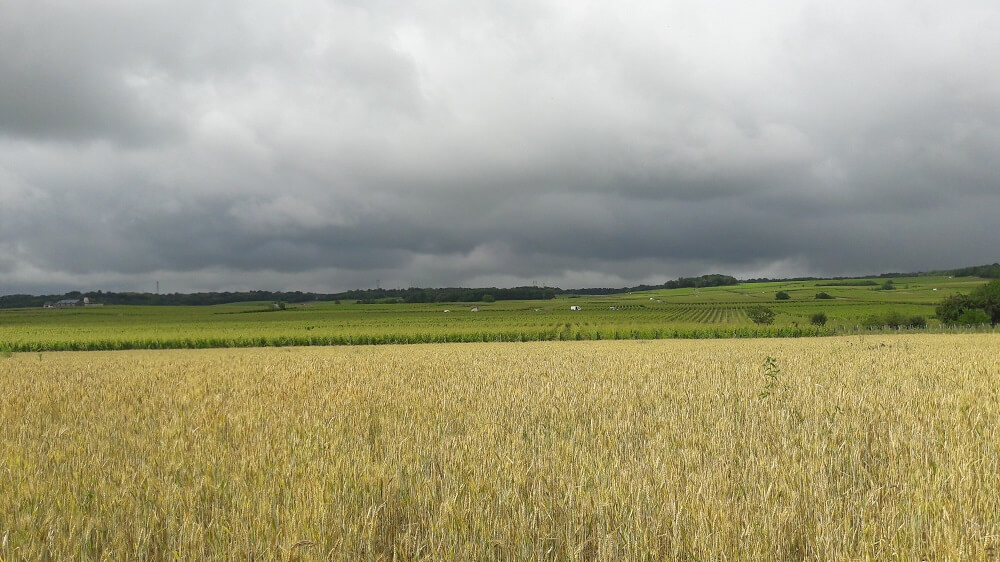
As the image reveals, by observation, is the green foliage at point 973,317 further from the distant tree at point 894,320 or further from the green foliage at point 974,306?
the distant tree at point 894,320

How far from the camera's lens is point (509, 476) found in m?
5.25

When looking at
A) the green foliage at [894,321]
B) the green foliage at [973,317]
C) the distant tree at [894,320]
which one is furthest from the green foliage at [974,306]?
the distant tree at [894,320]

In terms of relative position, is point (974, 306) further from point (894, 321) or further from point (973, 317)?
point (894, 321)

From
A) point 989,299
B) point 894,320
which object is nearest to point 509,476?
point 894,320

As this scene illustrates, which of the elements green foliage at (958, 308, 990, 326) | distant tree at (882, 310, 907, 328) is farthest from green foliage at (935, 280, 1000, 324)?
distant tree at (882, 310, 907, 328)

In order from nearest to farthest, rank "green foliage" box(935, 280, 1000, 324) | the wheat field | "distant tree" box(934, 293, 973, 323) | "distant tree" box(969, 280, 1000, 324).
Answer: the wheat field
"green foliage" box(935, 280, 1000, 324)
"distant tree" box(969, 280, 1000, 324)
"distant tree" box(934, 293, 973, 323)

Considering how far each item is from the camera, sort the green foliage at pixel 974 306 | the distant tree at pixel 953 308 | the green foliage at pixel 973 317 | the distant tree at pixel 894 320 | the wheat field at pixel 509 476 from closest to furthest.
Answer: the wheat field at pixel 509 476 → the distant tree at pixel 894 320 → the green foliage at pixel 973 317 → the green foliage at pixel 974 306 → the distant tree at pixel 953 308

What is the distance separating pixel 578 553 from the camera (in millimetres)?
3799

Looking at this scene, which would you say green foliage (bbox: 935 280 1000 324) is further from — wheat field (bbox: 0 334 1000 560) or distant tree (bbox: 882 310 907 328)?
wheat field (bbox: 0 334 1000 560)

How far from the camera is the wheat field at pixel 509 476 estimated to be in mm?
3969

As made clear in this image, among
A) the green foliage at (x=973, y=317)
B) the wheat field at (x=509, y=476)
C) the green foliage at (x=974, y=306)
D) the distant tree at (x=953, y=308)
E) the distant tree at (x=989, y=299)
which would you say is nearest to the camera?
the wheat field at (x=509, y=476)

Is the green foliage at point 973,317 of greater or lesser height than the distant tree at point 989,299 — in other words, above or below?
below

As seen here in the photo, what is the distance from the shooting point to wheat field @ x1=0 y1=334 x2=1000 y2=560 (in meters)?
3.97

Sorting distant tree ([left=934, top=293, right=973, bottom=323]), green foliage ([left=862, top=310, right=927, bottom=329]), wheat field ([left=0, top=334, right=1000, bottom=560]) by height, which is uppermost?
wheat field ([left=0, top=334, right=1000, bottom=560])
